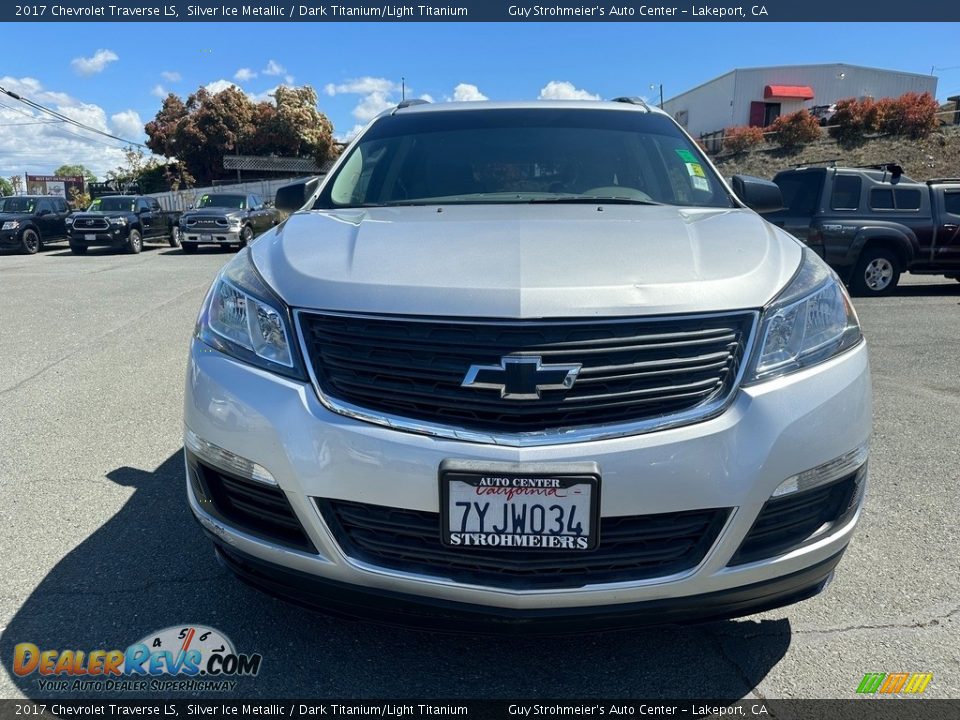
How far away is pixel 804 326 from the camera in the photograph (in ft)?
6.57

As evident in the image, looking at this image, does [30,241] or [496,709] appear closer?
[496,709]

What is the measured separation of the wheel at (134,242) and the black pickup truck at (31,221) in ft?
9.61

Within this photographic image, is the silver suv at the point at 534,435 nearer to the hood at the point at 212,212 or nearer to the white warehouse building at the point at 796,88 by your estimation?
the hood at the point at 212,212

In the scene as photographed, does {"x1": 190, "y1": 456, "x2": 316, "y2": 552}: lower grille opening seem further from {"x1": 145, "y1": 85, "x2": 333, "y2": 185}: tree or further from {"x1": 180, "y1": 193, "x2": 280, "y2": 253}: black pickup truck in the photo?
{"x1": 145, "y1": 85, "x2": 333, "y2": 185}: tree

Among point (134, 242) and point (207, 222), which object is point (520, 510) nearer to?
point (207, 222)

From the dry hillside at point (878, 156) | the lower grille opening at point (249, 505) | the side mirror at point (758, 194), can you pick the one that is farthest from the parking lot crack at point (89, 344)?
the dry hillside at point (878, 156)

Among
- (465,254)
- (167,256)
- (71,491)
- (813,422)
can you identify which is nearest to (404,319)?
(465,254)

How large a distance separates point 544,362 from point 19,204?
2344cm

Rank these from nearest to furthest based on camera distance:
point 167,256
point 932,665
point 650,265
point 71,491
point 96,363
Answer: point 650,265 → point 932,665 → point 71,491 → point 96,363 → point 167,256

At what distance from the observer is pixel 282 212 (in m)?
3.50

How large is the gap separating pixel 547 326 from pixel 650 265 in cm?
41

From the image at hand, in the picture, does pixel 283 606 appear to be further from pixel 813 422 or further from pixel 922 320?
pixel 922 320

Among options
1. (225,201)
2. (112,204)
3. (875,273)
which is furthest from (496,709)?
(112,204)

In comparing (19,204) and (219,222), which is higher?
(19,204)
